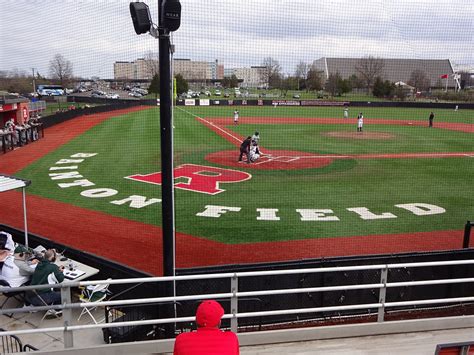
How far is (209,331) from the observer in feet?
10.4

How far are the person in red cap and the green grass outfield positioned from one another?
7.74 m

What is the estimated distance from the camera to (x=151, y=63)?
7.68 m

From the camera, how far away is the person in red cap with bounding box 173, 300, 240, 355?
122 inches


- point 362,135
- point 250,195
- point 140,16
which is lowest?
point 250,195

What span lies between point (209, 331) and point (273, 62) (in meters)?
6.98

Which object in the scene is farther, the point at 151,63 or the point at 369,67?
the point at 369,67

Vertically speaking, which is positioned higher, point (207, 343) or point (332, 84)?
point (332, 84)

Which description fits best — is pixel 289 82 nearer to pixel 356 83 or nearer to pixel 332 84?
pixel 332 84

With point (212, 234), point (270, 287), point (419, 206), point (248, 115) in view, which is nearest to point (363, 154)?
point (419, 206)

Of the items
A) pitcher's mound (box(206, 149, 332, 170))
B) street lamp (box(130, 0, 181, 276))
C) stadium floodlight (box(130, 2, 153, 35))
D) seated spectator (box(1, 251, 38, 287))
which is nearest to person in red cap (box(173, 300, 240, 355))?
street lamp (box(130, 0, 181, 276))

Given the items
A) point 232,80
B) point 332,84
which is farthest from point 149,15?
point 332,84

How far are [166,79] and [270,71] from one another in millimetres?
5020

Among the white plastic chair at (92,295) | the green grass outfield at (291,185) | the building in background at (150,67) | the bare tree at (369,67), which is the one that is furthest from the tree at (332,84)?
the white plastic chair at (92,295)

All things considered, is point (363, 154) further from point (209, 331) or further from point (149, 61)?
point (209, 331)
